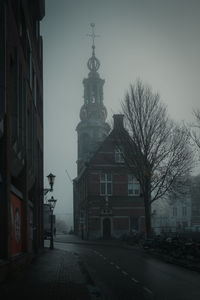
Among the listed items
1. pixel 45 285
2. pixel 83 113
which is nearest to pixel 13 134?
pixel 45 285

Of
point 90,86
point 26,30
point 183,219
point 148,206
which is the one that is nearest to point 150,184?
point 148,206

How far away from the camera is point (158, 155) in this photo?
36938 mm

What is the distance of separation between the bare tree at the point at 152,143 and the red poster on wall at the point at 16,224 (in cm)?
1862

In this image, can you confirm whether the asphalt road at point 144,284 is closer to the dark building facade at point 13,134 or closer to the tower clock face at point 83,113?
the dark building facade at point 13,134

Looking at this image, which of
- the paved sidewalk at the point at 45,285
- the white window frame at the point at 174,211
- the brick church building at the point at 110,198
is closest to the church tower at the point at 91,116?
the brick church building at the point at 110,198

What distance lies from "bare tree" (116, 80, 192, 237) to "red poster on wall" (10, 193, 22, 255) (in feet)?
61.1

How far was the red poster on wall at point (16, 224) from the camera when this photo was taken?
16.5 metres

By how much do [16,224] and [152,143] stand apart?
20.7 metres

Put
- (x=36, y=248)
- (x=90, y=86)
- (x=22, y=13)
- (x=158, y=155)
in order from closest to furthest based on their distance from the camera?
(x=22, y=13) < (x=36, y=248) < (x=158, y=155) < (x=90, y=86)

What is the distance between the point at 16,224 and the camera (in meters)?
17.7

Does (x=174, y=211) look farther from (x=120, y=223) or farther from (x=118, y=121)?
(x=118, y=121)

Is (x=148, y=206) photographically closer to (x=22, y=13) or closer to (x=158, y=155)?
(x=158, y=155)

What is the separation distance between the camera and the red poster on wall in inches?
651

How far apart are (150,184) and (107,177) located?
23.2 meters
